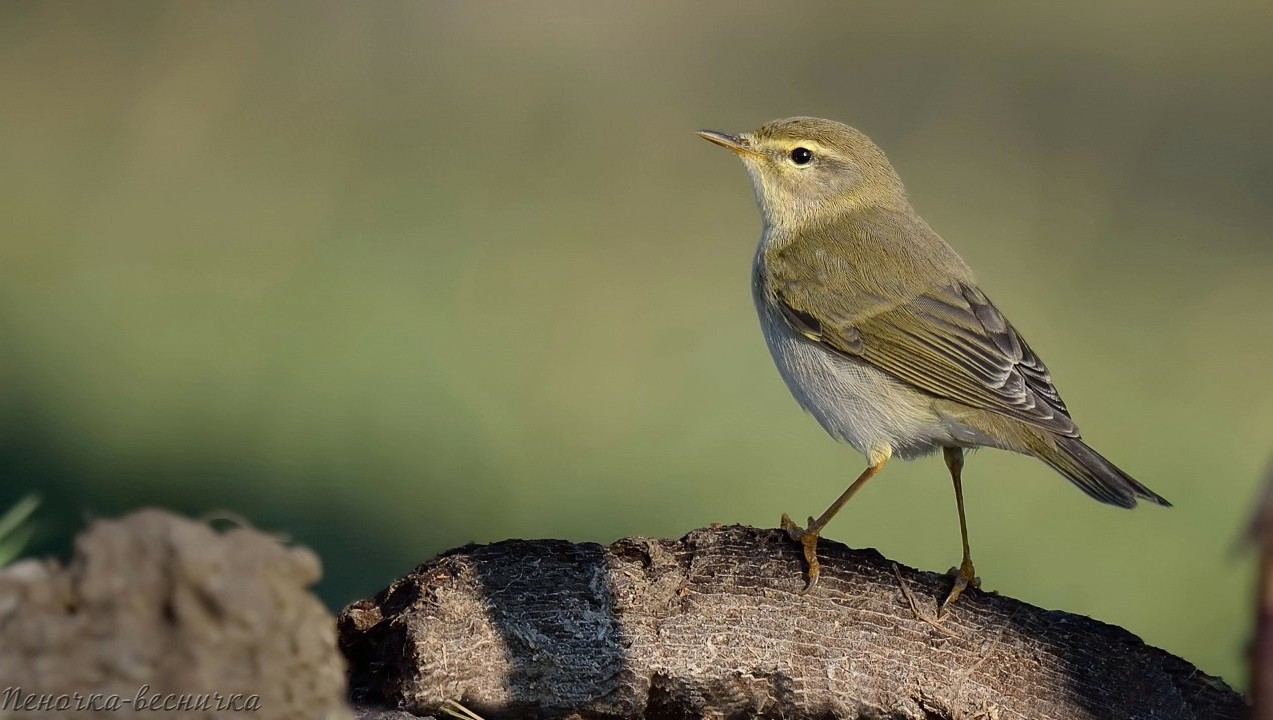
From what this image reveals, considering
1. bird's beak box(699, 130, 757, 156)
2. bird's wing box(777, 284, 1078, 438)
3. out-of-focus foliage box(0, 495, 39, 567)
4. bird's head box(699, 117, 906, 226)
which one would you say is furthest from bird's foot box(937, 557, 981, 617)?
out-of-focus foliage box(0, 495, 39, 567)

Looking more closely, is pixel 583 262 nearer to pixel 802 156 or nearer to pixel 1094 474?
pixel 802 156

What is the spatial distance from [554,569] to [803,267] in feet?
4.56

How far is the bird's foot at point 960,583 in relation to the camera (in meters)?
2.79

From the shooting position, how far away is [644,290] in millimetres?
6883

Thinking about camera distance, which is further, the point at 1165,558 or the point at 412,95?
the point at 412,95

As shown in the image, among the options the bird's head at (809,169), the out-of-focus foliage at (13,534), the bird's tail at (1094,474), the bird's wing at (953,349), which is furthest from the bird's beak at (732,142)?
the out-of-focus foliage at (13,534)

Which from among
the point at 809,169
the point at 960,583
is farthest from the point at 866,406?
the point at 809,169

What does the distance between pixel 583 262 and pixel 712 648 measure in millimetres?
4547

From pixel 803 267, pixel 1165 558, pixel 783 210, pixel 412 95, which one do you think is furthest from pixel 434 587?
pixel 412 95

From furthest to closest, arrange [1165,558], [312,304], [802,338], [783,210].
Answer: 1. [312,304]
2. [1165,558]
3. [783,210]
4. [802,338]

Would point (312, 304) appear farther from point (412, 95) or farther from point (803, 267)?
point (803, 267)

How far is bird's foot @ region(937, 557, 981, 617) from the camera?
279cm

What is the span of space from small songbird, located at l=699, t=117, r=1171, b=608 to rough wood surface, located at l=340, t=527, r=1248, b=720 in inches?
10.4

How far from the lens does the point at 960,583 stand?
2820 mm
